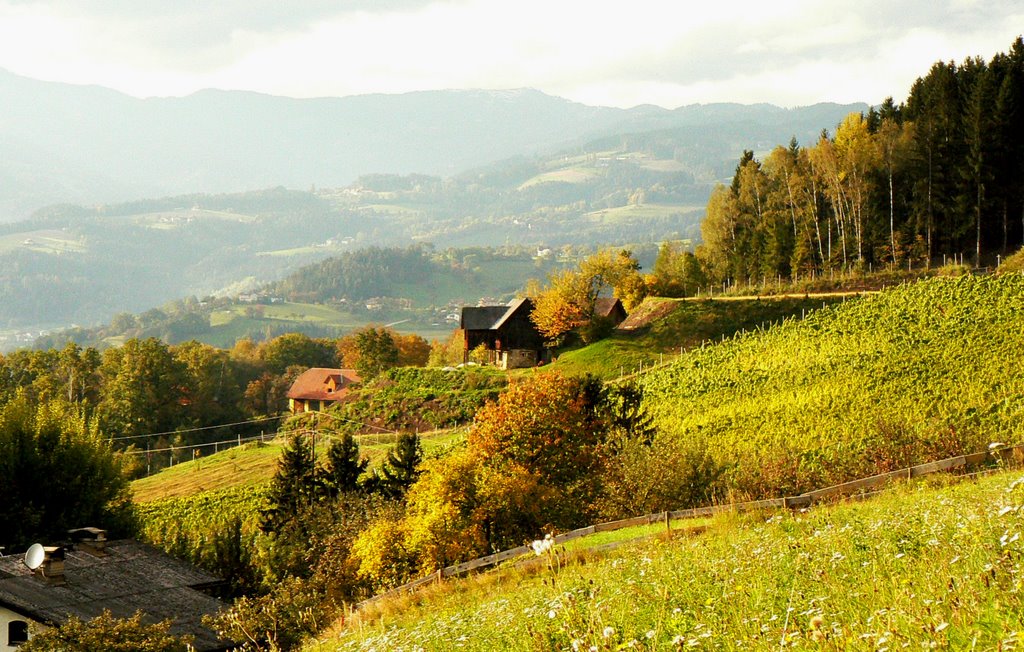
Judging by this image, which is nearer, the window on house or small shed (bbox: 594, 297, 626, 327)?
the window on house

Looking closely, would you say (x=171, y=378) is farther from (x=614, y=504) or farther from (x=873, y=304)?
(x=614, y=504)

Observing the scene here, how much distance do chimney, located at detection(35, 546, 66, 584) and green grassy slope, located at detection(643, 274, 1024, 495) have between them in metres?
21.6

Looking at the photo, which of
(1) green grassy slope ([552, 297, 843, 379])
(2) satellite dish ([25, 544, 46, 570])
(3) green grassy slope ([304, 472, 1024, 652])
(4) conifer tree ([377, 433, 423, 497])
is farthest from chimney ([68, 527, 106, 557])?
(1) green grassy slope ([552, 297, 843, 379])

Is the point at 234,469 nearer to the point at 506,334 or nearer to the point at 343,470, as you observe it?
the point at 506,334

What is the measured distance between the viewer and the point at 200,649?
28.2m

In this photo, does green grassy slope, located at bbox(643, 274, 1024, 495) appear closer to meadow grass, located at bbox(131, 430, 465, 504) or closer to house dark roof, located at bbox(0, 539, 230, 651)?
meadow grass, located at bbox(131, 430, 465, 504)

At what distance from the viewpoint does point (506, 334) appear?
8944 cm

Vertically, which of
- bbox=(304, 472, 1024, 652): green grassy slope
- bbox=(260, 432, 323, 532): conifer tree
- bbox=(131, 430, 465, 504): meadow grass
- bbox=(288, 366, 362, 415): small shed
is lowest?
bbox=(288, 366, 362, 415): small shed

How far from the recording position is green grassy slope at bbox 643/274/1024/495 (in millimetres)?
28969

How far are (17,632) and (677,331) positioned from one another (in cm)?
5693

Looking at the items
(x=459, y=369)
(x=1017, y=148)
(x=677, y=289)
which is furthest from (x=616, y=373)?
(x=1017, y=148)

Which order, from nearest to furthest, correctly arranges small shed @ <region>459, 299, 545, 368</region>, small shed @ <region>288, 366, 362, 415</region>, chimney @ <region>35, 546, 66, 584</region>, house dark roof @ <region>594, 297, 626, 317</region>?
chimney @ <region>35, 546, 66, 584</region> → small shed @ <region>459, 299, 545, 368</region> → house dark roof @ <region>594, 297, 626, 317</region> → small shed @ <region>288, 366, 362, 415</region>

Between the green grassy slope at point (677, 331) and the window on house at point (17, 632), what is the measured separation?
48.0 m

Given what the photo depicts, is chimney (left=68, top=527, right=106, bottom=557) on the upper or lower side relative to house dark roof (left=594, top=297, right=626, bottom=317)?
lower
